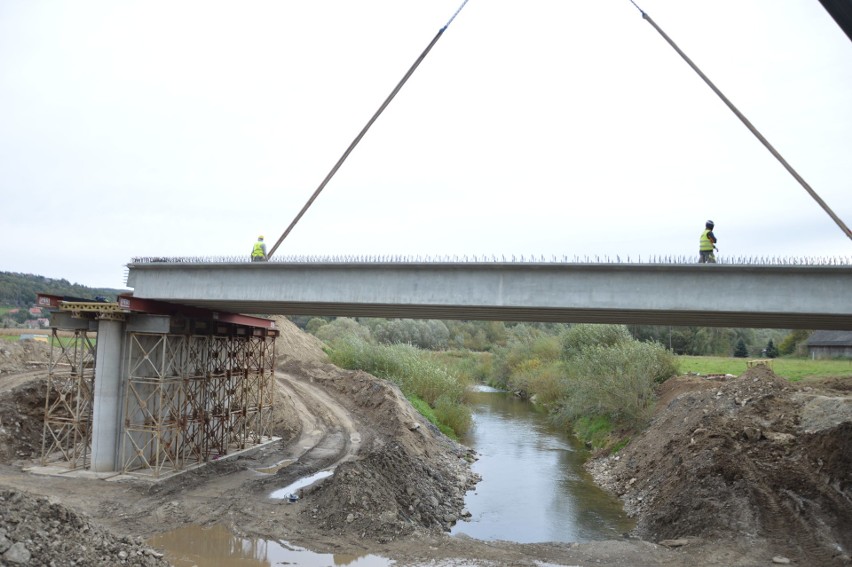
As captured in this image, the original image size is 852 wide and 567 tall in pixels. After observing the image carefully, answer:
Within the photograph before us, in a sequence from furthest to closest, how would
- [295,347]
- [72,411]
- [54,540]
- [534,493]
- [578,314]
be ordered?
[295,347], [534,493], [72,411], [578,314], [54,540]

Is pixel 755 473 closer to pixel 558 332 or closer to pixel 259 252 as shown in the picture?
pixel 259 252

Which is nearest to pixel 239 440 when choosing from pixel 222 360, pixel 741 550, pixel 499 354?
pixel 222 360

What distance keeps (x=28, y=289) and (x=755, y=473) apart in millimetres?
98802

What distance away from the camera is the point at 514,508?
19.5 meters

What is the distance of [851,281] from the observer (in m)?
12.8

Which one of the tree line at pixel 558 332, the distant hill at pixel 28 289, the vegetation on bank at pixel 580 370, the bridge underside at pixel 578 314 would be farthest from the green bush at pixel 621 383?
the distant hill at pixel 28 289

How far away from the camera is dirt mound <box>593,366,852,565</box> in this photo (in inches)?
584

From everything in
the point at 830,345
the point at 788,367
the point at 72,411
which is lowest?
the point at 72,411

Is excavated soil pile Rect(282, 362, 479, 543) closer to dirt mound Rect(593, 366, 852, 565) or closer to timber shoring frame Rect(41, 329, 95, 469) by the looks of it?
dirt mound Rect(593, 366, 852, 565)

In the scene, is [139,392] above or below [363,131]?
below

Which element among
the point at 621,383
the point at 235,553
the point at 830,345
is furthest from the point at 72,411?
the point at 830,345

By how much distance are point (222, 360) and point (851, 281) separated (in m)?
19.9

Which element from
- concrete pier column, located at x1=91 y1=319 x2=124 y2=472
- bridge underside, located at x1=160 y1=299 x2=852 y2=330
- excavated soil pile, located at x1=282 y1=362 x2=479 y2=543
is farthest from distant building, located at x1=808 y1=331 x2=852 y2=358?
concrete pier column, located at x1=91 y1=319 x2=124 y2=472

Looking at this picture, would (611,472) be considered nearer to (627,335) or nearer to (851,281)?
(851,281)
